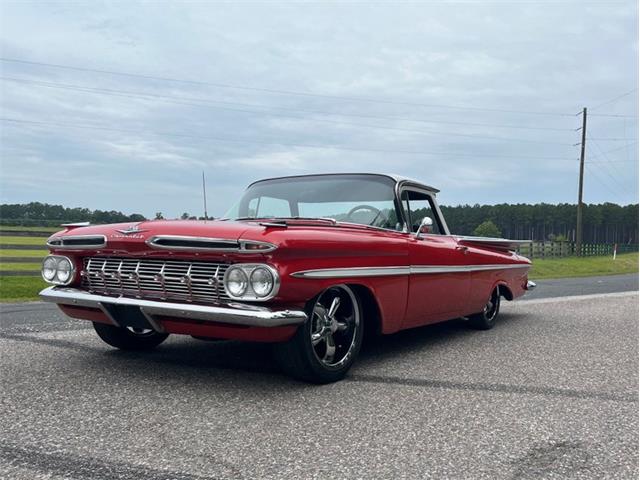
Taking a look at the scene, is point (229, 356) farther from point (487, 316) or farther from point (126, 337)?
point (487, 316)

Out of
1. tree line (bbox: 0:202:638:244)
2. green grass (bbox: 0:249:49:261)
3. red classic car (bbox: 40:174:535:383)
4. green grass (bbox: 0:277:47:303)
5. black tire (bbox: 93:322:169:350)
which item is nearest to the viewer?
red classic car (bbox: 40:174:535:383)

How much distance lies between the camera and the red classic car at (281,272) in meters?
3.46

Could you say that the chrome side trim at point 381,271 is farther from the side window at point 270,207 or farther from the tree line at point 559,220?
the tree line at point 559,220

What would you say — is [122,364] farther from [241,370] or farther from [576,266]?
[576,266]

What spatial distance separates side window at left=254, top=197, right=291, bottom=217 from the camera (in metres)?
5.12

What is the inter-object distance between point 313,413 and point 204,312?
0.84 metres

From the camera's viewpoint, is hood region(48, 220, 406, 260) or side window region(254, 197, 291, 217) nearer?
hood region(48, 220, 406, 260)

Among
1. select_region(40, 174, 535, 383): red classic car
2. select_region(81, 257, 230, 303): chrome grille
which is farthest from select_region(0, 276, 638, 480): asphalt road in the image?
select_region(81, 257, 230, 303): chrome grille

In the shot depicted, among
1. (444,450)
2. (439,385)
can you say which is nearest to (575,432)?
(444,450)

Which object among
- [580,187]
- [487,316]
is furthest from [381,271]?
[580,187]

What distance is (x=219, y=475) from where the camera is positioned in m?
2.42

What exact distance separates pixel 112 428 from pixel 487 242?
14.7ft

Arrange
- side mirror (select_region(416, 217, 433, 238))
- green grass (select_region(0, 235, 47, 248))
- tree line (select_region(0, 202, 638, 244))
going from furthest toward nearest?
tree line (select_region(0, 202, 638, 244)) < green grass (select_region(0, 235, 47, 248)) < side mirror (select_region(416, 217, 433, 238))

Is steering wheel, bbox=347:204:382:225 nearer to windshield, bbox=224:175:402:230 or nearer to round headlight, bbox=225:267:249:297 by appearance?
windshield, bbox=224:175:402:230
